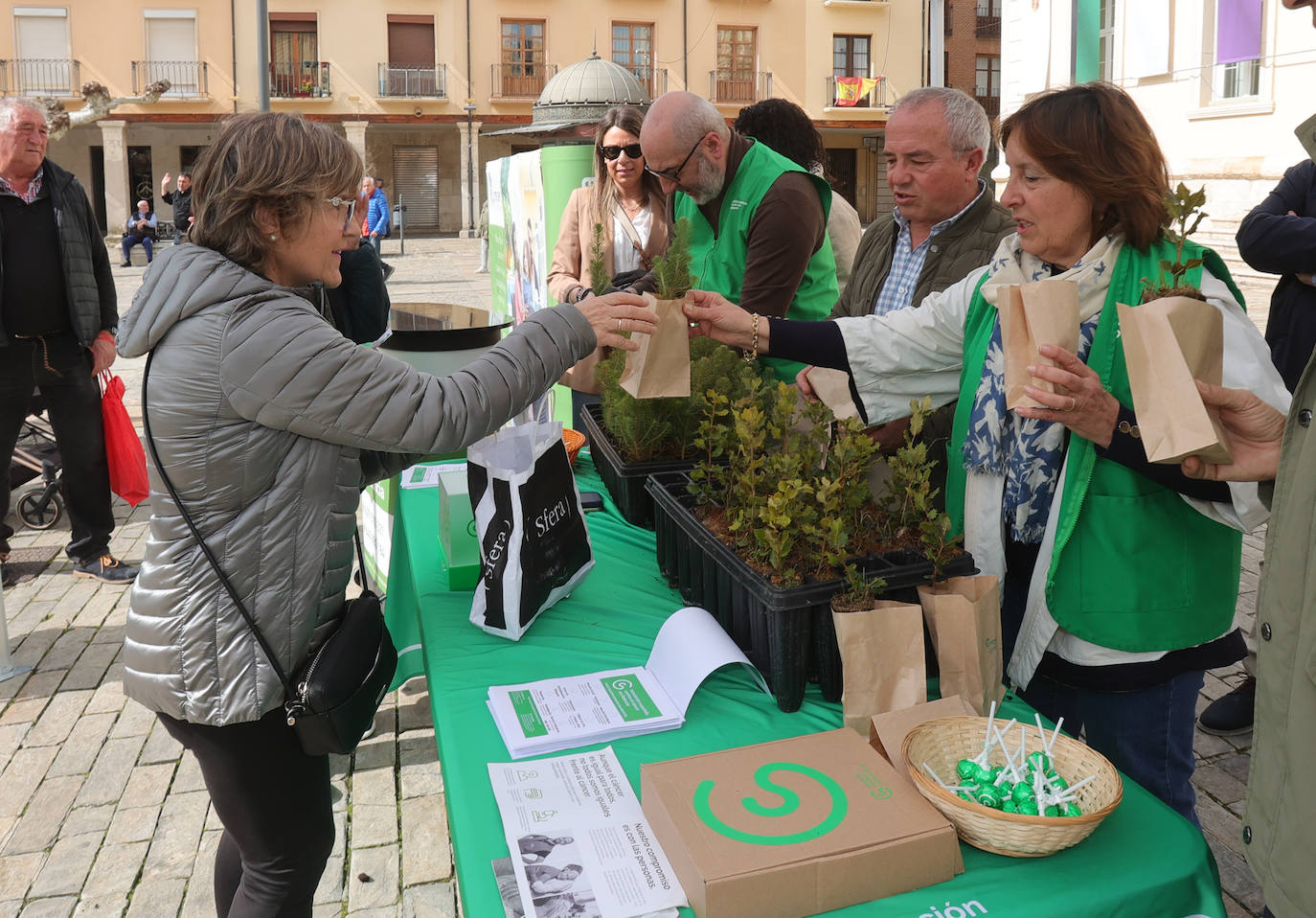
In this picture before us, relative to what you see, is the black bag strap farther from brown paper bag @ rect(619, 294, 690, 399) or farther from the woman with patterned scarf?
the woman with patterned scarf

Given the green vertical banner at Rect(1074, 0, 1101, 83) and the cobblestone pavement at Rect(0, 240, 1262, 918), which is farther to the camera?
the green vertical banner at Rect(1074, 0, 1101, 83)

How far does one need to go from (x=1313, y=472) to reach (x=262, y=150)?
61.0 inches

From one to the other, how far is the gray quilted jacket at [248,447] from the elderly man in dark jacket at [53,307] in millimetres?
2944

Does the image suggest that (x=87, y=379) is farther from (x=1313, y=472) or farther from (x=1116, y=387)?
(x=1313, y=472)

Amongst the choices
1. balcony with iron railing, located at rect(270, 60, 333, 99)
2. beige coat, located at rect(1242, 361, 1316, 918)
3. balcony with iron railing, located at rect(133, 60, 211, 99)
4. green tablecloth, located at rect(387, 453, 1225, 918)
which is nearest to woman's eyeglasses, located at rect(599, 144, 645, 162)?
green tablecloth, located at rect(387, 453, 1225, 918)

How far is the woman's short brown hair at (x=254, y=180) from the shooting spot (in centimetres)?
165

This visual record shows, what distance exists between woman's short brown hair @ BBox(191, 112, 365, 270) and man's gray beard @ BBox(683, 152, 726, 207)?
1.57m

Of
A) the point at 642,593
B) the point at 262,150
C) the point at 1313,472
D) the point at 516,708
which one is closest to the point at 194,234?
the point at 262,150

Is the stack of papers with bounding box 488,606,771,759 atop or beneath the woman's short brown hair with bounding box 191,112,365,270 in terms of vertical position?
beneath

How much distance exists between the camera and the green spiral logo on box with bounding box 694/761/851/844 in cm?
117

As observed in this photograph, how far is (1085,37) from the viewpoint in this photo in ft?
51.9

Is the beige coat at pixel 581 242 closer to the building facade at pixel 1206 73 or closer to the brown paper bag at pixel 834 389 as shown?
the brown paper bag at pixel 834 389

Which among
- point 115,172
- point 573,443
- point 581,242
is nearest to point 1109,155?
point 573,443

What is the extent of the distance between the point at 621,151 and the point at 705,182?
984mm
